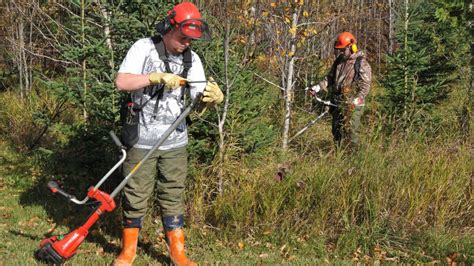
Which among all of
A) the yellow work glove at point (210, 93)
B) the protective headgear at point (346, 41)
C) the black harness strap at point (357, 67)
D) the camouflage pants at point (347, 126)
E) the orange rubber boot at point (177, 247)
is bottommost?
the orange rubber boot at point (177, 247)

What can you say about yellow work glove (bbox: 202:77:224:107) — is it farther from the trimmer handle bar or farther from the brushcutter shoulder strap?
the brushcutter shoulder strap

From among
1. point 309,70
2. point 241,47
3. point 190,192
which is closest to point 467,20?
point 309,70

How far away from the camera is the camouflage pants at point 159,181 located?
3.91 meters

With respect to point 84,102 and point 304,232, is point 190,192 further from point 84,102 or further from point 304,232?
point 84,102

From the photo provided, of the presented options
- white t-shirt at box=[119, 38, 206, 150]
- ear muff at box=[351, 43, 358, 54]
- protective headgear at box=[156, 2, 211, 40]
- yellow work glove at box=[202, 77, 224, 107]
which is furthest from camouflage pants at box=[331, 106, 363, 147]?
protective headgear at box=[156, 2, 211, 40]

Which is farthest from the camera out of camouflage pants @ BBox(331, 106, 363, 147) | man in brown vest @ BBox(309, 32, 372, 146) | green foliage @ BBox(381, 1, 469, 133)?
green foliage @ BBox(381, 1, 469, 133)

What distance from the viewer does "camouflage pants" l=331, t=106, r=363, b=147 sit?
19.4ft

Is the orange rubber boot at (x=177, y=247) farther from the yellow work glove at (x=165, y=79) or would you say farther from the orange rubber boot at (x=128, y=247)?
the yellow work glove at (x=165, y=79)

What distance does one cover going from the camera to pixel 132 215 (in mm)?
4004

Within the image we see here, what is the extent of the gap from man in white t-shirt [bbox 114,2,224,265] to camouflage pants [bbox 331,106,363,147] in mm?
2077

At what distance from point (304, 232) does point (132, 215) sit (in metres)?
1.72

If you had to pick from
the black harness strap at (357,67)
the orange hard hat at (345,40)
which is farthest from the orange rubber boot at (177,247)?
the orange hard hat at (345,40)

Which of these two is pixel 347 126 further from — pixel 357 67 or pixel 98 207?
pixel 98 207

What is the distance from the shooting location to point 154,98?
378cm
